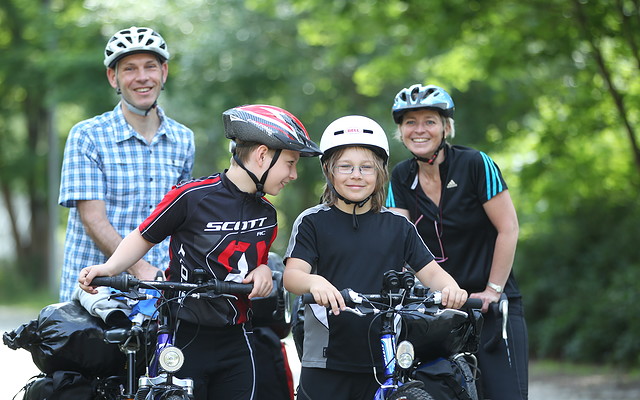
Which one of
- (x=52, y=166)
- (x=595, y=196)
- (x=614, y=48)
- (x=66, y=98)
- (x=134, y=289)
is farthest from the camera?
(x=52, y=166)

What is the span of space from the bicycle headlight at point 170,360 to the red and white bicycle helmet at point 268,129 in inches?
44.6

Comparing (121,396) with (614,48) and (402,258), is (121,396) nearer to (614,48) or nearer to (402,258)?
(402,258)

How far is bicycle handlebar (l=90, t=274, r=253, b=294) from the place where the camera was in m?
4.47

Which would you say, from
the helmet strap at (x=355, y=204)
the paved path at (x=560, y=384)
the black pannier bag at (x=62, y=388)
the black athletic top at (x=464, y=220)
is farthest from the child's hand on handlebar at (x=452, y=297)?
the paved path at (x=560, y=384)

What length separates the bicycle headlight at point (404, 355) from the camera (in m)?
4.41

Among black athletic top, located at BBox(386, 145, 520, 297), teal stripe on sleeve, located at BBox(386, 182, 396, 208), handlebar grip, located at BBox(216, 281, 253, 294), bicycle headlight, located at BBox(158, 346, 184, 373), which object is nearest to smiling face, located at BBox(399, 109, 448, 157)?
black athletic top, located at BBox(386, 145, 520, 297)

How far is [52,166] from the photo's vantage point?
27.0 m

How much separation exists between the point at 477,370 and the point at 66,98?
18.5 m

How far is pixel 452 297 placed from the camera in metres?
4.59

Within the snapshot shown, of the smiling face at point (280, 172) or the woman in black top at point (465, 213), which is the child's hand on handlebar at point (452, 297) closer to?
the smiling face at point (280, 172)

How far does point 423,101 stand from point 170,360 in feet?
7.84

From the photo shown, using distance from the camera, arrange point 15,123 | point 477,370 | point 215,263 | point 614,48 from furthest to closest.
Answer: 1. point 15,123
2. point 614,48
3. point 477,370
4. point 215,263

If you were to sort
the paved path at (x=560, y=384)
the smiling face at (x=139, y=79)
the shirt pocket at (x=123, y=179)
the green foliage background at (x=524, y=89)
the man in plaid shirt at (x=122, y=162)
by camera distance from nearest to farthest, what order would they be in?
1. the man in plaid shirt at (x=122, y=162)
2. the shirt pocket at (x=123, y=179)
3. the smiling face at (x=139, y=79)
4. the paved path at (x=560, y=384)
5. the green foliage background at (x=524, y=89)

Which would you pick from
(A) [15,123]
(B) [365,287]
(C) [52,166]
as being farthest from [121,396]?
(A) [15,123]
